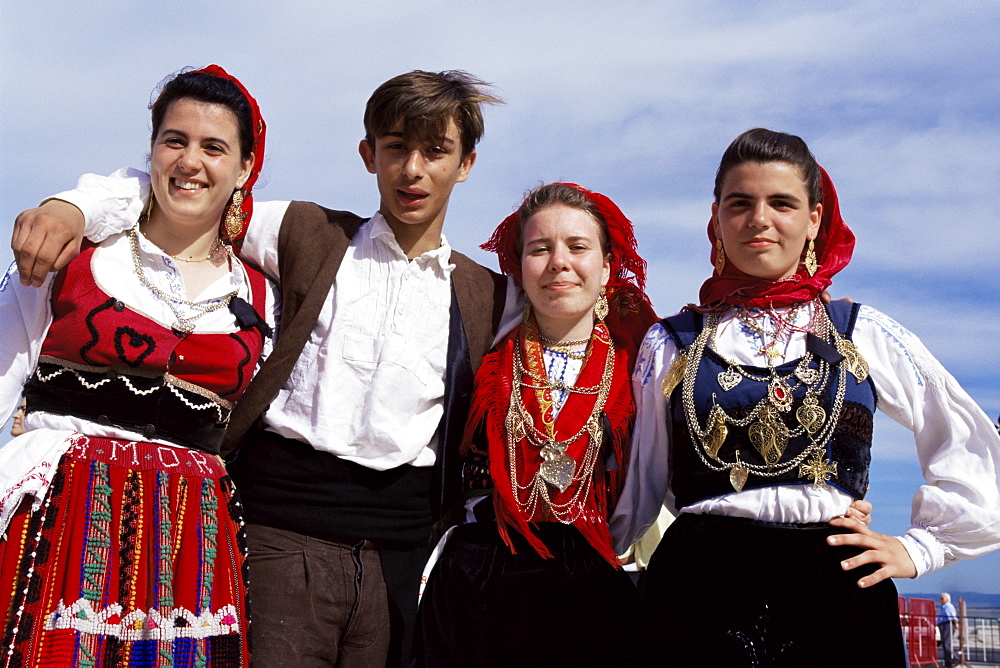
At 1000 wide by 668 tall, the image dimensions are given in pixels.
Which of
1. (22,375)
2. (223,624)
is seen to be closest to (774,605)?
(223,624)

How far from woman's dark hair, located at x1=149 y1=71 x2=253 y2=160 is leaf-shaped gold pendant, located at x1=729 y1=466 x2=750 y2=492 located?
6.29 feet

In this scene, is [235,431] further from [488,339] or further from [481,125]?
[481,125]

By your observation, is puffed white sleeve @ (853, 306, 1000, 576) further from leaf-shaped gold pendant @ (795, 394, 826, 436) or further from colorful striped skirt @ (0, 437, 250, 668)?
colorful striped skirt @ (0, 437, 250, 668)

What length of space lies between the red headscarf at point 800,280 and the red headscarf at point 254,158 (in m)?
1.59

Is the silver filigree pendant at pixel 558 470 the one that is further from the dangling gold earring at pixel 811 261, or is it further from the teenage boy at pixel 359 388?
the dangling gold earring at pixel 811 261

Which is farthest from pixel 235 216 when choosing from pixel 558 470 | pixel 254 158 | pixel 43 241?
pixel 558 470

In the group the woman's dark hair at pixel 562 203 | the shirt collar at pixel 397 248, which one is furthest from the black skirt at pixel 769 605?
the shirt collar at pixel 397 248

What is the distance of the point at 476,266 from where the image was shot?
350cm

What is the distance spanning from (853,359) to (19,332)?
2510 mm

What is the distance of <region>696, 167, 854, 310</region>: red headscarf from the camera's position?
3027mm

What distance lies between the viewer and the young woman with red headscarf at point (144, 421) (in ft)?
8.12

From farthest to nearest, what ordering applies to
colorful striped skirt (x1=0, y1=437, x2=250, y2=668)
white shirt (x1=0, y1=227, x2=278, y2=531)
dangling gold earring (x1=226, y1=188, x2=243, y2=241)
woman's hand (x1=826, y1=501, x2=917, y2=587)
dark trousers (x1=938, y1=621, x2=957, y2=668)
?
dark trousers (x1=938, y1=621, x2=957, y2=668) < dangling gold earring (x1=226, y1=188, x2=243, y2=241) < woman's hand (x1=826, y1=501, x2=917, y2=587) < white shirt (x1=0, y1=227, x2=278, y2=531) < colorful striped skirt (x1=0, y1=437, x2=250, y2=668)

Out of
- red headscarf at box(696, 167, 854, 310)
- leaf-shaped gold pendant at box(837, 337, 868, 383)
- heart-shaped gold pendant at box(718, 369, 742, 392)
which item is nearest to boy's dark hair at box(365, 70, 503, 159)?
red headscarf at box(696, 167, 854, 310)

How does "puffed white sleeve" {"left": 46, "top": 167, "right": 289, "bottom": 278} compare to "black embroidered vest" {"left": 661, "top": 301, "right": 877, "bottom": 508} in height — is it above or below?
above
